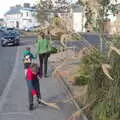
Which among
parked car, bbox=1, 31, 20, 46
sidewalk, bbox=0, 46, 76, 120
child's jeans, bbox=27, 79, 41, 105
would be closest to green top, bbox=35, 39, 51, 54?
sidewalk, bbox=0, 46, 76, 120

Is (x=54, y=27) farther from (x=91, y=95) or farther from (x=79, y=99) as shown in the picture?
(x=79, y=99)

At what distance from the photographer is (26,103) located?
13.8 meters

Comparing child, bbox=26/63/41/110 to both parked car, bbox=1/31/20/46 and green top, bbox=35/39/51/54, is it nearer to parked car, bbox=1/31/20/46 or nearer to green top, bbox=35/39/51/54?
green top, bbox=35/39/51/54

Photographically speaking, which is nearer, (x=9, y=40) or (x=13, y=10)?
(x=9, y=40)

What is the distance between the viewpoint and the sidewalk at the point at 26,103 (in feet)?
39.4

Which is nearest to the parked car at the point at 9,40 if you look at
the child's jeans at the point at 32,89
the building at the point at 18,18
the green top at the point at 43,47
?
the green top at the point at 43,47

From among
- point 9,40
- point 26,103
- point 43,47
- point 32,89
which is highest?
point 32,89

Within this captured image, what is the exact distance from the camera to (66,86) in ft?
54.3

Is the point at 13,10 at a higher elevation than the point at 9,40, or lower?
lower

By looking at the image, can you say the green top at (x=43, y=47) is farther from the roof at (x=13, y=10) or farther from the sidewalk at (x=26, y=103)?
the roof at (x=13, y=10)

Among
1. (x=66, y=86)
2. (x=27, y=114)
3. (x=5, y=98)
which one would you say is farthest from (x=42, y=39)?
(x=27, y=114)

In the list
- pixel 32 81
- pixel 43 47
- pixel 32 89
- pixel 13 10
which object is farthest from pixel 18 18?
pixel 32 89

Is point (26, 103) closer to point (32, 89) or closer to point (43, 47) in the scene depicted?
point (32, 89)

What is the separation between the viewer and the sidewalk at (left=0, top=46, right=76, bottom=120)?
12.0 m
